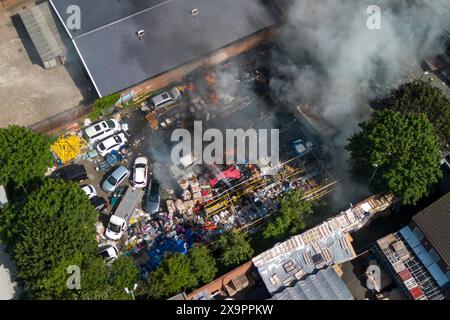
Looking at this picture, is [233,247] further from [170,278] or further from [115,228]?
[115,228]

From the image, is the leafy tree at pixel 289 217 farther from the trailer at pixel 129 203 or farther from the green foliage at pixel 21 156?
the green foliage at pixel 21 156

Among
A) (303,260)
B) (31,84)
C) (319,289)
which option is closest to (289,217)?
(303,260)

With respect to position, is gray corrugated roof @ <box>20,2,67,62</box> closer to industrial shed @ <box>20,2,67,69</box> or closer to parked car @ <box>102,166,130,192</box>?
industrial shed @ <box>20,2,67,69</box>

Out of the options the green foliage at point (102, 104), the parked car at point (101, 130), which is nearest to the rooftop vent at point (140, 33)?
the green foliage at point (102, 104)

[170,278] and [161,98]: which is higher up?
[161,98]

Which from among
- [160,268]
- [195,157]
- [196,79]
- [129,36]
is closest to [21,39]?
[129,36]
